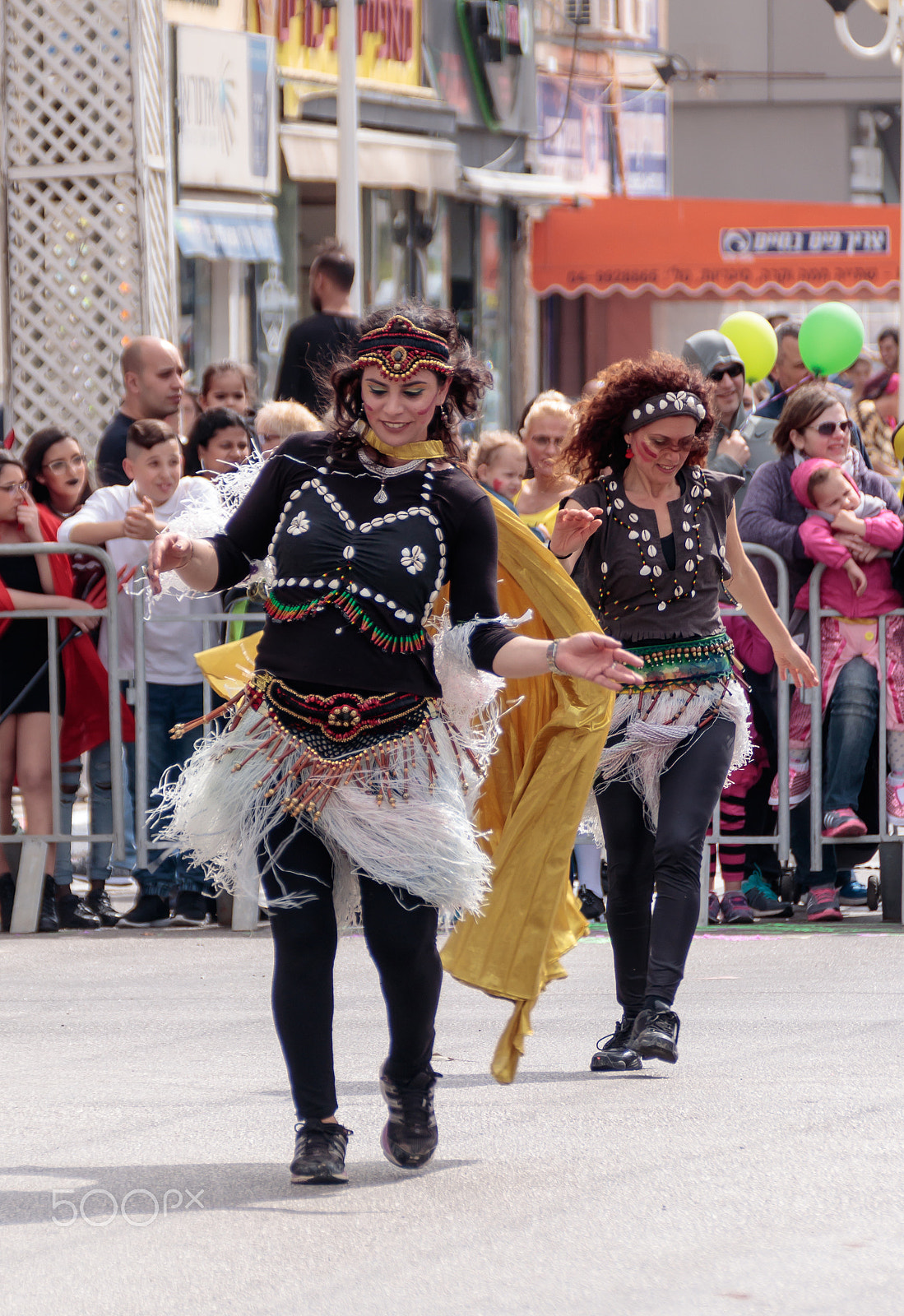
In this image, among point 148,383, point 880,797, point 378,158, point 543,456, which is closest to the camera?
point 880,797

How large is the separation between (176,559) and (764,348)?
7.78 metres

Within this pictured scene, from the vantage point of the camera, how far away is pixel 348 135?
58.4 ft

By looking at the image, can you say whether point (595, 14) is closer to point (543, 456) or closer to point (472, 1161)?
point (543, 456)

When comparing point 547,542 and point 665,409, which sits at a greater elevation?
point 665,409

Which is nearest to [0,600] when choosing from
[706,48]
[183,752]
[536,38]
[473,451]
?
[183,752]

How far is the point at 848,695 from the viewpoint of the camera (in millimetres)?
8609

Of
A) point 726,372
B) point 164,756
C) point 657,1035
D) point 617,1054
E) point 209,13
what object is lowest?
point 617,1054

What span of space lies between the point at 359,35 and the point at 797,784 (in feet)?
47.4

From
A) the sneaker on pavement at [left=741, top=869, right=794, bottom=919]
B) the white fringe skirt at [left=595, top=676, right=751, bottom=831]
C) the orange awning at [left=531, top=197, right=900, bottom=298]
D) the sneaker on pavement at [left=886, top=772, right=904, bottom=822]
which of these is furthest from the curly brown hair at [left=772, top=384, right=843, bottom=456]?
the orange awning at [left=531, top=197, right=900, bottom=298]

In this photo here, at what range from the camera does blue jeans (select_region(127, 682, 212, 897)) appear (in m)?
8.61

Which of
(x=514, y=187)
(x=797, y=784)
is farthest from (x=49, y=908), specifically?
(x=514, y=187)

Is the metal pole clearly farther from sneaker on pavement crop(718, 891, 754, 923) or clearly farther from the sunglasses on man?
sneaker on pavement crop(718, 891, 754, 923)

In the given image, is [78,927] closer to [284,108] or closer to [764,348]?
[764,348]

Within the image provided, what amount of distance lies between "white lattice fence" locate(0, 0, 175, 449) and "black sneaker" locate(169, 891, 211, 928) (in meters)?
6.65
